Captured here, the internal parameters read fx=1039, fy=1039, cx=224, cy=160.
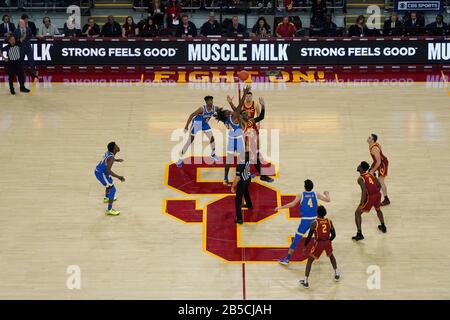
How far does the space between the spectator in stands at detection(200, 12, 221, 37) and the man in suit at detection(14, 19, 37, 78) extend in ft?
16.6

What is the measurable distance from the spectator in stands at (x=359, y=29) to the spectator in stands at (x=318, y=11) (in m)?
1.27

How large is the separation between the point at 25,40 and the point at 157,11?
14.9 ft

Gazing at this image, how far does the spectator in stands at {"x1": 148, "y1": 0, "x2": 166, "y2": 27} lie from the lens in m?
31.1

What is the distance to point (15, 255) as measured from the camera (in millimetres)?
20734

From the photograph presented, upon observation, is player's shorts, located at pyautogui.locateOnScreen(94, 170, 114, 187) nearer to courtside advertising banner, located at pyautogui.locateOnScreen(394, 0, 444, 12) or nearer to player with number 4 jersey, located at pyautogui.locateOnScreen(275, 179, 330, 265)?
player with number 4 jersey, located at pyautogui.locateOnScreen(275, 179, 330, 265)

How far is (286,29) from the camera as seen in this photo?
3009 centimetres

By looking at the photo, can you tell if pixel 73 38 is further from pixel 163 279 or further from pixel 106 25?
pixel 163 279

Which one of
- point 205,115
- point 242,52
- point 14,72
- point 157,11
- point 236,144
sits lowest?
point 236,144

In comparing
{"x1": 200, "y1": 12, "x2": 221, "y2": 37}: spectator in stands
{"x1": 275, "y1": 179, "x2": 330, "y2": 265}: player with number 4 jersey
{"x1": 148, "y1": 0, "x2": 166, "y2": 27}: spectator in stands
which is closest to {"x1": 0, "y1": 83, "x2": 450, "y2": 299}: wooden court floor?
{"x1": 275, "y1": 179, "x2": 330, "y2": 265}: player with number 4 jersey

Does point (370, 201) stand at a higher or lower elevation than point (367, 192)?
lower

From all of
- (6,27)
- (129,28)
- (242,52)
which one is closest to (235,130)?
(242,52)

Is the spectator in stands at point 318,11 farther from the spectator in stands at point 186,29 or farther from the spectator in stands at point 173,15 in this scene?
the spectator in stands at point 173,15

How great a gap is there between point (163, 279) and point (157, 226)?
6.61ft

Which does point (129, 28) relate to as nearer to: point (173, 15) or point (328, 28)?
point (173, 15)
